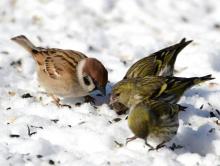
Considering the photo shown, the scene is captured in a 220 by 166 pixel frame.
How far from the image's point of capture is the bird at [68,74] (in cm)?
581

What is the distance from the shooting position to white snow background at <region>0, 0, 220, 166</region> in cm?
503

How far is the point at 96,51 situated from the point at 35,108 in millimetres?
1652

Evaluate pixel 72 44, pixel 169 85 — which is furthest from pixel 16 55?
pixel 169 85

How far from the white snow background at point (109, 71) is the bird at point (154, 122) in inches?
5.6

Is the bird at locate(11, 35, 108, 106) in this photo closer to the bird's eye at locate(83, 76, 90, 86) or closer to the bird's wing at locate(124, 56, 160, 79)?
the bird's eye at locate(83, 76, 90, 86)

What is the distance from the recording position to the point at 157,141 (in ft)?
16.7

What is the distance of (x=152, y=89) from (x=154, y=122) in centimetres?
90

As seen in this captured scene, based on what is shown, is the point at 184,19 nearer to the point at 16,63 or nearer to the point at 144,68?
the point at 144,68

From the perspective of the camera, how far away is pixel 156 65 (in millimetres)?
6234

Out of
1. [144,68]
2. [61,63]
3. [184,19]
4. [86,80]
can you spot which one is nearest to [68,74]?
[61,63]

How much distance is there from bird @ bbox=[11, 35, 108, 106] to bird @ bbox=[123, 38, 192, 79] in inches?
17.4

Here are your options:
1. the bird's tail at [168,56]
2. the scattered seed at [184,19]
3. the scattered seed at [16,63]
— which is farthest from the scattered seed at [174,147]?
the scattered seed at [184,19]

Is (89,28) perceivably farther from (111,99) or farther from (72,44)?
(111,99)

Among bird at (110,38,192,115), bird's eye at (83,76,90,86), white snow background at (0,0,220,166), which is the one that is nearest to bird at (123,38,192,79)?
bird at (110,38,192,115)
